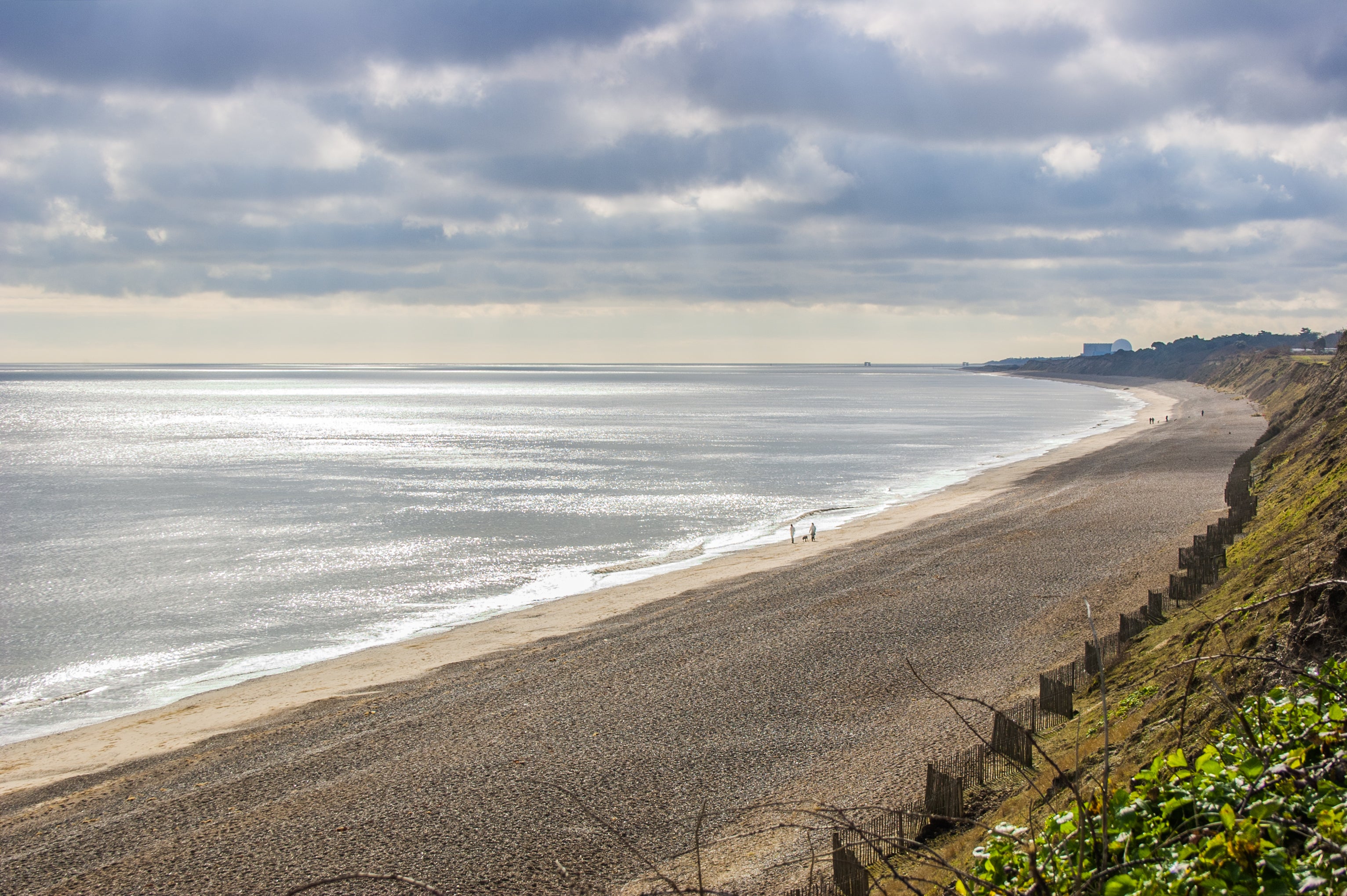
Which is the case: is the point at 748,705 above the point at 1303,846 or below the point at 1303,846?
below

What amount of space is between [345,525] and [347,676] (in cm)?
2993

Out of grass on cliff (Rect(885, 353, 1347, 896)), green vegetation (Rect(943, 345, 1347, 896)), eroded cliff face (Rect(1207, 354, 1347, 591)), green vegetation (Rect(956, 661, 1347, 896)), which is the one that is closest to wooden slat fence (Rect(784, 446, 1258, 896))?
grass on cliff (Rect(885, 353, 1347, 896))

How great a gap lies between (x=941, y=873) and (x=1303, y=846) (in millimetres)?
6905

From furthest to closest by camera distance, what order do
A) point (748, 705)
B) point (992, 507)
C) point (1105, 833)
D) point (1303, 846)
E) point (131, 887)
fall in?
point (992, 507)
point (748, 705)
point (131, 887)
point (1303, 846)
point (1105, 833)

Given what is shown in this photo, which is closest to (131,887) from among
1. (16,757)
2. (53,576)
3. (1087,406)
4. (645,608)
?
(16,757)

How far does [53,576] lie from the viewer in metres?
41.6

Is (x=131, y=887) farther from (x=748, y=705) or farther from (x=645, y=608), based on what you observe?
(x=645, y=608)

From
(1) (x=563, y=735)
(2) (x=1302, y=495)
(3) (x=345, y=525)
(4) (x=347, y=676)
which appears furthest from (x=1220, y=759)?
(3) (x=345, y=525)

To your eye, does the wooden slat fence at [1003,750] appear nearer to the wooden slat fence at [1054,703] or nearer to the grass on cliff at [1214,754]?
the wooden slat fence at [1054,703]

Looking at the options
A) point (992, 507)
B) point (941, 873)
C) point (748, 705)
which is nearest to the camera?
point (941, 873)

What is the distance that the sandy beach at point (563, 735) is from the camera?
48.0 ft

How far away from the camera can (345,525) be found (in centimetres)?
5478

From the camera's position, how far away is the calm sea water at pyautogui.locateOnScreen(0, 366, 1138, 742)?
31453mm

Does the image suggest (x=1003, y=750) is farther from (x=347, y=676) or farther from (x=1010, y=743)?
(x=347, y=676)
